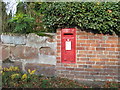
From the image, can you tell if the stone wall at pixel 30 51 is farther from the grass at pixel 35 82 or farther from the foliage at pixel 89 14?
the foliage at pixel 89 14

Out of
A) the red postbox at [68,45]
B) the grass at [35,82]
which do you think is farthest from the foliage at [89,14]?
the grass at [35,82]

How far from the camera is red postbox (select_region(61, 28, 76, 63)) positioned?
3.52 metres

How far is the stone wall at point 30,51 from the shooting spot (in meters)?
3.63

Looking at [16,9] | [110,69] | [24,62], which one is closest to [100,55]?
[110,69]

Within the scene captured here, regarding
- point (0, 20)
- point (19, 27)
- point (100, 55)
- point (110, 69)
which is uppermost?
point (0, 20)

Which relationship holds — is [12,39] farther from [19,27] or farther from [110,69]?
[110,69]

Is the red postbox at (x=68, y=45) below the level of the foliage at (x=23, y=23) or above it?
below

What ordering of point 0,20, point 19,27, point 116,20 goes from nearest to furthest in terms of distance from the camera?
point 116,20, point 19,27, point 0,20

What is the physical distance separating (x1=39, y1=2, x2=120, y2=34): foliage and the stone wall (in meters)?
0.58

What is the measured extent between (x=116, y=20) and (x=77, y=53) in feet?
3.75

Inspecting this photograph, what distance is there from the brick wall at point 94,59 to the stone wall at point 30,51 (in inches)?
8.2

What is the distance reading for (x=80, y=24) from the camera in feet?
11.0

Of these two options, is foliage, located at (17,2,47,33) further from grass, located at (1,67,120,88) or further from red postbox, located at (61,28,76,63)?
grass, located at (1,67,120,88)

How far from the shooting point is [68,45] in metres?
3.54
